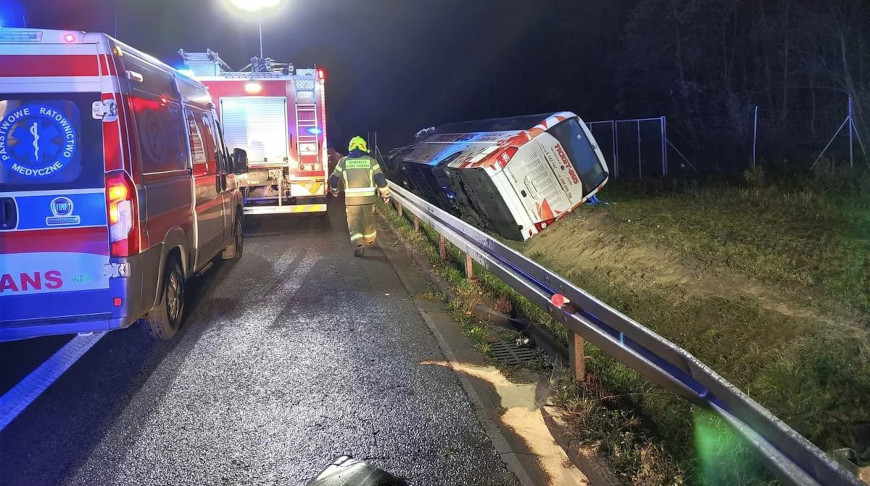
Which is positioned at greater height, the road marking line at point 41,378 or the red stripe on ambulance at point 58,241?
the red stripe on ambulance at point 58,241

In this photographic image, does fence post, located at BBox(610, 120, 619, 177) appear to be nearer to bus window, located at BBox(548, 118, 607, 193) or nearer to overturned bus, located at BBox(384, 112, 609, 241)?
overturned bus, located at BBox(384, 112, 609, 241)

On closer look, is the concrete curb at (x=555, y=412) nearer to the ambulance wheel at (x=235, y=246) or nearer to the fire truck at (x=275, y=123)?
the ambulance wheel at (x=235, y=246)

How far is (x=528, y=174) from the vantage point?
359 inches

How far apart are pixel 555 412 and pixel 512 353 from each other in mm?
1226

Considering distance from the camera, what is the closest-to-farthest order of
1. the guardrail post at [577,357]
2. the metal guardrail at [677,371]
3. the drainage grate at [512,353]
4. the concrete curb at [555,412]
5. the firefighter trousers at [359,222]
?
the metal guardrail at [677,371], the concrete curb at [555,412], the guardrail post at [577,357], the drainage grate at [512,353], the firefighter trousers at [359,222]

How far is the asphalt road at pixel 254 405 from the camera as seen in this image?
11.9 ft

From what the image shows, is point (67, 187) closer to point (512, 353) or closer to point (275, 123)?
point (512, 353)

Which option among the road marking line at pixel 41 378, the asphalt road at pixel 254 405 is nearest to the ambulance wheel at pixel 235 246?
the asphalt road at pixel 254 405

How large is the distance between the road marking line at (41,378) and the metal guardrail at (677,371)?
12.4ft

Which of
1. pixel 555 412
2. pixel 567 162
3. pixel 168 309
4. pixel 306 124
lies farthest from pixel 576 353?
→ pixel 306 124

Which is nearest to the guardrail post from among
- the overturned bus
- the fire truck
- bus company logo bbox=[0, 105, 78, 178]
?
bus company logo bbox=[0, 105, 78, 178]

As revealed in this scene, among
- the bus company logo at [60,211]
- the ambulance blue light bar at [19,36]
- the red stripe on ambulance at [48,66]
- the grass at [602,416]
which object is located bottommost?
the grass at [602,416]

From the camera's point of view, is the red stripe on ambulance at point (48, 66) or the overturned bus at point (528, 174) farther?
the overturned bus at point (528, 174)

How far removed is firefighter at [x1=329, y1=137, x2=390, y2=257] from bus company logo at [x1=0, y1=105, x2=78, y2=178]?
4.92m
